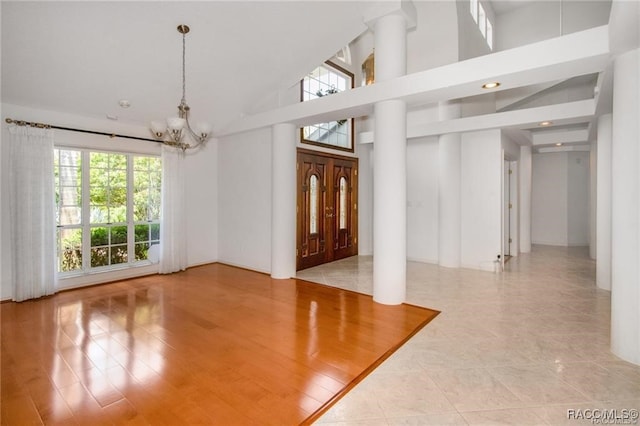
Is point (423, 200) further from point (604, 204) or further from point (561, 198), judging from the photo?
point (561, 198)

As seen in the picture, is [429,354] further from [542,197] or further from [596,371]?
[542,197]

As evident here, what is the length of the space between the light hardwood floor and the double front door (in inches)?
66.3

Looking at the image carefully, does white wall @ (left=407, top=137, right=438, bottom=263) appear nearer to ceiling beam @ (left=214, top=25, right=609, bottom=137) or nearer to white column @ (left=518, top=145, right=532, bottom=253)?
white column @ (left=518, top=145, right=532, bottom=253)

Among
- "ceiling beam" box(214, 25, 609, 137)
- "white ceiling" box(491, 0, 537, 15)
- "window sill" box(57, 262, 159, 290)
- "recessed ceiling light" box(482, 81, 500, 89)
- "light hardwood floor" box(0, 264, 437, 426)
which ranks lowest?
"light hardwood floor" box(0, 264, 437, 426)

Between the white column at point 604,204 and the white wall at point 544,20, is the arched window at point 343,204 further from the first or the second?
the white wall at point 544,20

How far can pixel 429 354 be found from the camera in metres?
2.77

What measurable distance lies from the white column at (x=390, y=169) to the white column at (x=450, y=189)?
2.52 m

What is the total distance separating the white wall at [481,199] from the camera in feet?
19.2

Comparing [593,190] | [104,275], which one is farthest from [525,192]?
[104,275]

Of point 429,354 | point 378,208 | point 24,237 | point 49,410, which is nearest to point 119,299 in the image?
point 24,237

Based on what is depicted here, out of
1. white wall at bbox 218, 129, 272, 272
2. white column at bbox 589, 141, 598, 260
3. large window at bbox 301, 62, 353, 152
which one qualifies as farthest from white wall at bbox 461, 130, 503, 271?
white wall at bbox 218, 129, 272, 272

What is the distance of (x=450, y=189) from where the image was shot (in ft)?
20.3

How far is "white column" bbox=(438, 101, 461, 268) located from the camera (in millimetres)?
6148

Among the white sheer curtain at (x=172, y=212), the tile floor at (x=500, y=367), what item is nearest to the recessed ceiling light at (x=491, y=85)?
the tile floor at (x=500, y=367)
